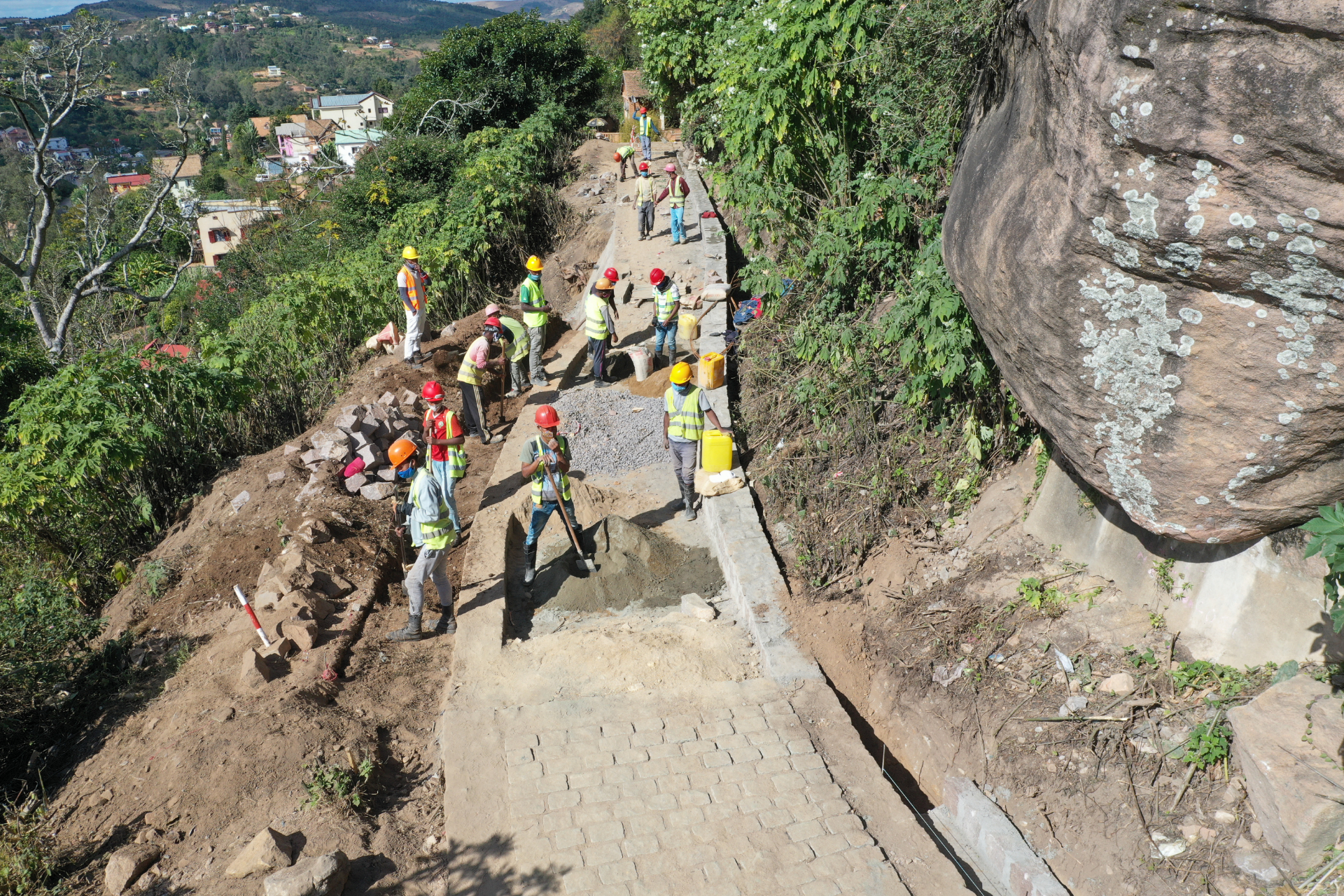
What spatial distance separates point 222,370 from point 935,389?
7888 millimetres

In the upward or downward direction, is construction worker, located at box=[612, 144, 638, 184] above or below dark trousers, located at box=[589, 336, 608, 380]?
above

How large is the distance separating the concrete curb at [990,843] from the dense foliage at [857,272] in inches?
86.6

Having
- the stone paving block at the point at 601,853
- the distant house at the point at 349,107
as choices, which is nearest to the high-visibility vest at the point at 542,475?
the stone paving block at the point at 601,853

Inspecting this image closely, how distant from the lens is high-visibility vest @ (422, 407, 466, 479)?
7.07m

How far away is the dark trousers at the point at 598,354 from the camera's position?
416 inches

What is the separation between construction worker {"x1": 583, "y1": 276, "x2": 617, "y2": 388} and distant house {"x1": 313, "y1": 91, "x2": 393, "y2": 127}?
59.0 metres

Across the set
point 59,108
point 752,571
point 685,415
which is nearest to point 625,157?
point 59,108

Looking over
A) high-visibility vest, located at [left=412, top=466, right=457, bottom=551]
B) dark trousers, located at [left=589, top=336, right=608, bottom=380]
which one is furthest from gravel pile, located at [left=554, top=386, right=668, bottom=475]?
high-visibility vest, located at [left=412, top=466, right=457, bottom=551]

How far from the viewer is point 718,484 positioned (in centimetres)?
798

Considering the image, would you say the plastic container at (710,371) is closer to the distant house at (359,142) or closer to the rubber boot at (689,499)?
the rubber boot at (689,499)

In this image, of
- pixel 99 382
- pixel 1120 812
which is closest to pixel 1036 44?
pixel 1120 812

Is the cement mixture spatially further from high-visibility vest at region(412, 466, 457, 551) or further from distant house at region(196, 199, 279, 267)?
distant house at region(196, 199, 279, 267)

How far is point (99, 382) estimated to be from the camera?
795cm

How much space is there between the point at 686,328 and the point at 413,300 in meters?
3.94
